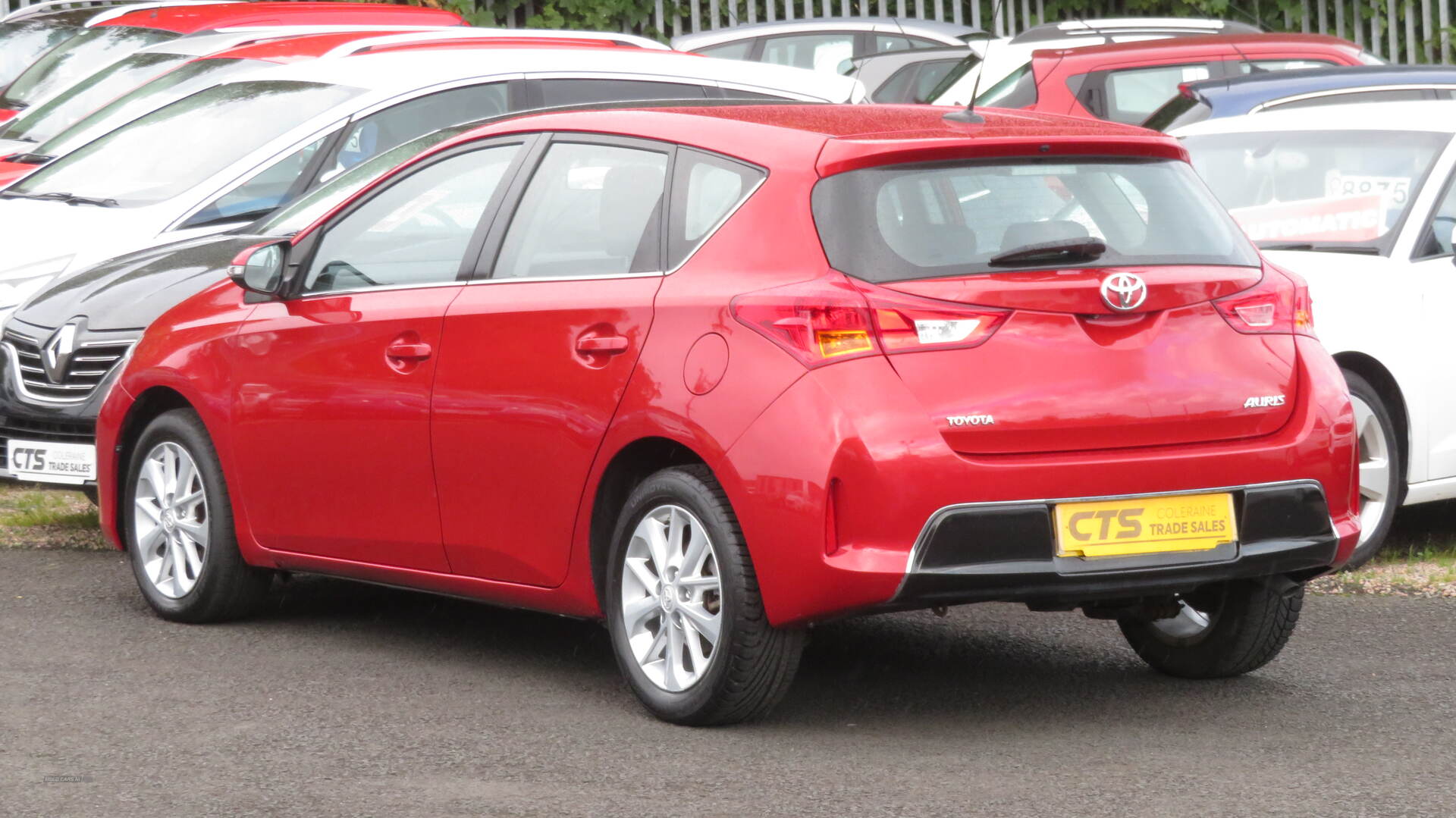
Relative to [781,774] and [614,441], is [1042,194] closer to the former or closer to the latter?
[614,441]

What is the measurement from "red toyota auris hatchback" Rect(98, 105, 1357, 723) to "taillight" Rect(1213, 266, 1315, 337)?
0.01 m

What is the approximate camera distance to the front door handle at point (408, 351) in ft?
19.3

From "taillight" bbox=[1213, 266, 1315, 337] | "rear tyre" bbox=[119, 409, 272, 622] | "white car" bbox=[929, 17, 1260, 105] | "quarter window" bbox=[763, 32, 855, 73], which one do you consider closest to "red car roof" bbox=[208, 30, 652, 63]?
"white car" bbox=[929, 17, 1260, 105]

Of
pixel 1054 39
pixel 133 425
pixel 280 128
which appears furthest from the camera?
pixel 1054 39

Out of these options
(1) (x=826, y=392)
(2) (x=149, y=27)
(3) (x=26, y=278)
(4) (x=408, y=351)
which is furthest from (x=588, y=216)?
(2) (x=149, y=27)

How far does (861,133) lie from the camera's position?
518cm

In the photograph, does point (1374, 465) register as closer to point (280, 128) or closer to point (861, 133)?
point (861, 133)

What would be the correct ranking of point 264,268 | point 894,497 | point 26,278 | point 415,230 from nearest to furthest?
point 894,497, point 415,230, point 264,268, point 26,278

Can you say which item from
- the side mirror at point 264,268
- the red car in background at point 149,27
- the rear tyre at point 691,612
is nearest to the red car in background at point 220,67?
the red car in background at point 149,27

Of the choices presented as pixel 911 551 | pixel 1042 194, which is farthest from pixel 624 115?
pixel 911 551

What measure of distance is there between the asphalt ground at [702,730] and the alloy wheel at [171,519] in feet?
0.57

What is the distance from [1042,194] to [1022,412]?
0.62 meters

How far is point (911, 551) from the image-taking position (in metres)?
4.77

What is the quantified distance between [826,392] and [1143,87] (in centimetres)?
1046
